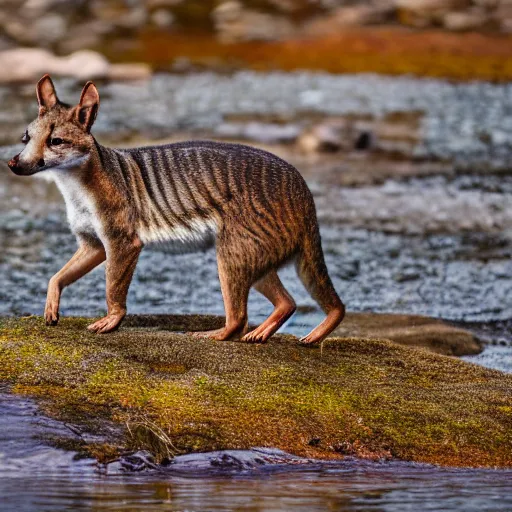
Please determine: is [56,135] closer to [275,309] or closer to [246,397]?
[275,309]

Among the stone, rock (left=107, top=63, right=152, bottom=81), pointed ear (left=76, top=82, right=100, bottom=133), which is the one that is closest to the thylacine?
pointed ear (left=76, top=82, right=100, bottom=133)

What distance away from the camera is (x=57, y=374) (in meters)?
6.54

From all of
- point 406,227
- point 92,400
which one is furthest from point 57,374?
point 406,227

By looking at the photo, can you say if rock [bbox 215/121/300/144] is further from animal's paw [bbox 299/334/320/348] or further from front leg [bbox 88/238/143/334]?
front leg [bbox 88/238/143/334]

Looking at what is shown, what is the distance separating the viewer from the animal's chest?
24.4ft

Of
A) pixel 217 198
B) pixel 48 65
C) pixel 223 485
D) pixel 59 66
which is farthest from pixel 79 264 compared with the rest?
pixel 48 65

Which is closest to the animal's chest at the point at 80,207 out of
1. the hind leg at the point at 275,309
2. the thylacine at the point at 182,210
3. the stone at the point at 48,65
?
the thylacine at the point at 182,210

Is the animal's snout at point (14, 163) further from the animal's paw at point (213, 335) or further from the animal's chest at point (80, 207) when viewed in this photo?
the animal's paw at point (213, 335)

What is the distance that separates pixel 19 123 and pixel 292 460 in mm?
22478

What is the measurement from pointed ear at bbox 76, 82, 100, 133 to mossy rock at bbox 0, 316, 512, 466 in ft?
4.35

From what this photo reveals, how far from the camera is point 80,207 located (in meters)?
7.49

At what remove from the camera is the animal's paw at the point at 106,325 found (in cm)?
745

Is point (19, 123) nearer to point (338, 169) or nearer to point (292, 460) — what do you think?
point (338, 169)

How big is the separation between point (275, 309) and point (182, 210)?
0.94m
